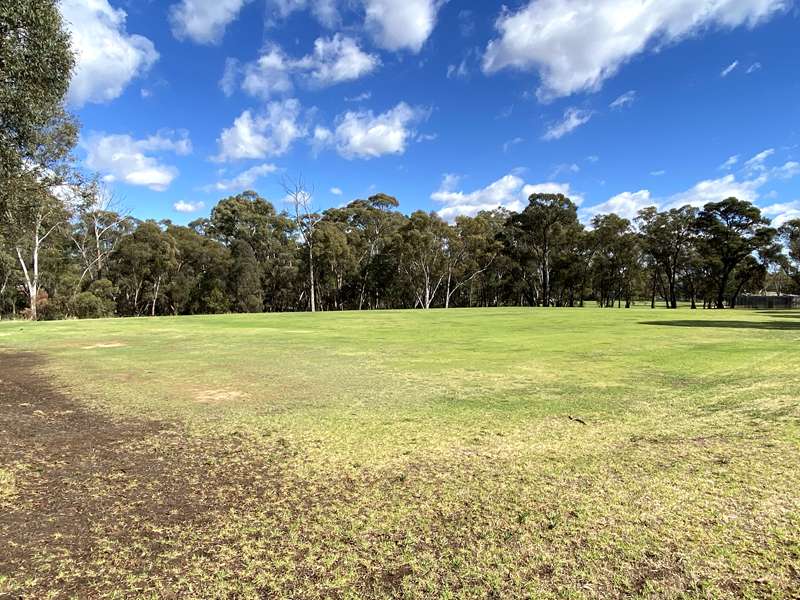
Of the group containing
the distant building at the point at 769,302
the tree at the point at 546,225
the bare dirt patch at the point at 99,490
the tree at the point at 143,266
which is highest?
the tree at the point at 546,225

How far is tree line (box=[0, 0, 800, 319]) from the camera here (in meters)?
45.5

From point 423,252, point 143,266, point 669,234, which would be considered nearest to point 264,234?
point 143,266

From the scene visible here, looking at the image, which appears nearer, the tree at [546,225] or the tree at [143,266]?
the tree at [143,266]

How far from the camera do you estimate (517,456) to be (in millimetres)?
3865

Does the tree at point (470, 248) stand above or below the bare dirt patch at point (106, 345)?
above

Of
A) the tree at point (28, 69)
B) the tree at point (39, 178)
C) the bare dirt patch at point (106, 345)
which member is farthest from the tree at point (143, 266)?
the bare dirt patch at point (106, 345)

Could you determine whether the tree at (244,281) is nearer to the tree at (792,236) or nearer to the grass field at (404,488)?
the grass field at (404,488)

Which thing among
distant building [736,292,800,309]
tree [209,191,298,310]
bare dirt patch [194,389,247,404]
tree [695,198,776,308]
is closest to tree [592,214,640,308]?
tree [695,198,776,308]

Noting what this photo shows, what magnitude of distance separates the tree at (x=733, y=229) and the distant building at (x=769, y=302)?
716 cm

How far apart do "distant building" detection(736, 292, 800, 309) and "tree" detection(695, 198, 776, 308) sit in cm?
716

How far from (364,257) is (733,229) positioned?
41.3 metres

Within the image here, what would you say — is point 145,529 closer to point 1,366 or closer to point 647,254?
point 1,366

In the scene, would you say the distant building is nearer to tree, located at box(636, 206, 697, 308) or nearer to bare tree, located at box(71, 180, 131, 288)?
tree, located at box(636, 206, 697, 308)

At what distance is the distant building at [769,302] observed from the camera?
177 feet
